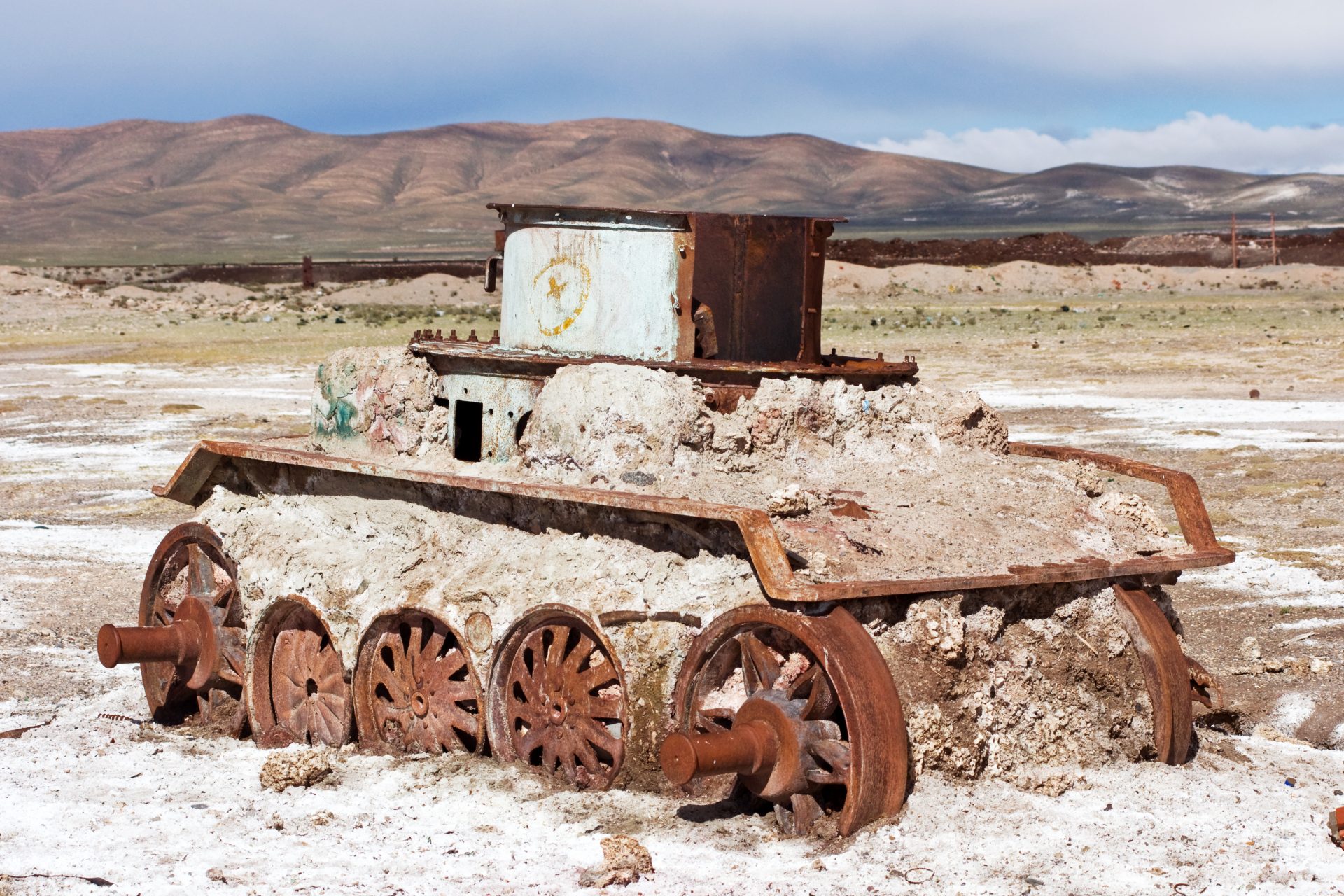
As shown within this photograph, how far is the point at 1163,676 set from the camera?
21.2 feet

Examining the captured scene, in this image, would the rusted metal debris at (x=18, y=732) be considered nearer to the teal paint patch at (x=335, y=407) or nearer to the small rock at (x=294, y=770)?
the small rock at (x=294, y=770)

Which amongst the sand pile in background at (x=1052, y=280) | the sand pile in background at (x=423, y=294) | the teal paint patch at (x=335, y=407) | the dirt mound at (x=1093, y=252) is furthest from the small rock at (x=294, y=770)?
the dirt mound at (x=1093, y=252)

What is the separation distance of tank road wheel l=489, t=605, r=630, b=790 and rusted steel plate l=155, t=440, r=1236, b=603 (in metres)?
0.52

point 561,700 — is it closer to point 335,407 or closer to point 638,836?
point 638,836

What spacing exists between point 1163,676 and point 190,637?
15.3ft

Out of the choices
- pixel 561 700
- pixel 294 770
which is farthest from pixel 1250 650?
pixel 294 770

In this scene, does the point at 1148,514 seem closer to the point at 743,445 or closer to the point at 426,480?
the point at 743,445

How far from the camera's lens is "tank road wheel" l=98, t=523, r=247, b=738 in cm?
791

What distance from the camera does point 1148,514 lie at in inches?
277

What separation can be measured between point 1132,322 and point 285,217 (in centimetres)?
14496

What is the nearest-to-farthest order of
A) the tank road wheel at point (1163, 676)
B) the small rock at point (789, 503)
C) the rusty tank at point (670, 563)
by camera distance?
the rusty tank at point (670, 563) → the small rock at point (789, 503) → the tank road wheel at point (1163, 676)

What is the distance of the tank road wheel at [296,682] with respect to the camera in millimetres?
7477

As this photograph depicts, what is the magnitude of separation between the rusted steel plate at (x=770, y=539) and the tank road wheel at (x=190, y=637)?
0.59 meters

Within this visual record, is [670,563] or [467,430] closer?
[670,563]
